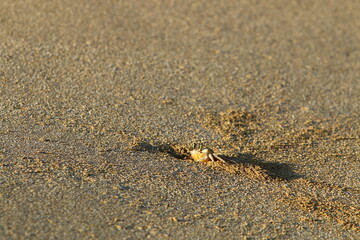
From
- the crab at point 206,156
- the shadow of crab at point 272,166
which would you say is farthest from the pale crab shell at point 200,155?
the shadow of crab at point 272,166

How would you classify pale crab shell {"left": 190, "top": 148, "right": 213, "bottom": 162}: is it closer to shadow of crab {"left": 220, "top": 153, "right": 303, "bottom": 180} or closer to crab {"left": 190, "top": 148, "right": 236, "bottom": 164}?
crab {"left": 190, "top": 148, "right": 236, "bottom": 164}

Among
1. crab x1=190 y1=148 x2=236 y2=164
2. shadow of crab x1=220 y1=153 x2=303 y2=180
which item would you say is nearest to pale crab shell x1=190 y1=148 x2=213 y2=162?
crab x1=190 y1=148 x2=236 y2=164

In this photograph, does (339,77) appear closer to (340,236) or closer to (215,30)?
(215,30)

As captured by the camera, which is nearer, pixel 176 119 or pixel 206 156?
pixel 206 156

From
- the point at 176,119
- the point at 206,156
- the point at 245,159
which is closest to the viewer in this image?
the point at 206,156

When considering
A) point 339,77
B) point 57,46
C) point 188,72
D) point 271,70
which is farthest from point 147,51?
point 339,77

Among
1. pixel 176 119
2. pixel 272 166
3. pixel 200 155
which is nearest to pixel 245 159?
pixel 272 166

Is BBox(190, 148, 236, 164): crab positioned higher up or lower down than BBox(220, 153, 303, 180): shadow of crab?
higher up

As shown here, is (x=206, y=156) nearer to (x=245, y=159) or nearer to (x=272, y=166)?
(x=245, y=159)
